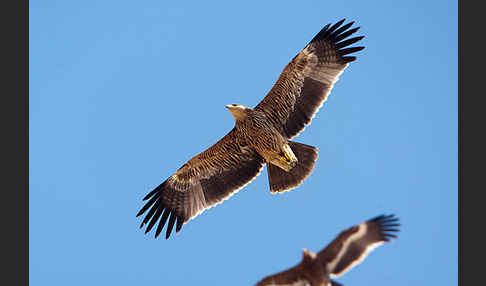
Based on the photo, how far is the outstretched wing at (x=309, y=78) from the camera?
31.6 feet

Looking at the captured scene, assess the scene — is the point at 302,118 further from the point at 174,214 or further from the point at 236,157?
the point at 174,214

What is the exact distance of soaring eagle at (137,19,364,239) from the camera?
965 cm

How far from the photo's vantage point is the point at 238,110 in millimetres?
9672

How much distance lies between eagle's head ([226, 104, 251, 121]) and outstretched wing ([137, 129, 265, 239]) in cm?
53

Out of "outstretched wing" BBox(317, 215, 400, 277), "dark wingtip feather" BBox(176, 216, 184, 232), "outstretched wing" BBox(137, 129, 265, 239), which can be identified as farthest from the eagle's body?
"outstretched wing" BBox(317, 215, 400, 277)

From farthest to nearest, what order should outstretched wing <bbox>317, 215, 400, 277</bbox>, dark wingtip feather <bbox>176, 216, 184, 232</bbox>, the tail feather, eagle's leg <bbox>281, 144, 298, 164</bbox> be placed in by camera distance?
dark wingtip feather <bbox>176, 216, 184, 232</bbox> → the tail feather → eagle's leg <bbox>281, 144, 298, 164</bbox> → outstretched wing <bbox>317, 215, 400, 277</bbox>

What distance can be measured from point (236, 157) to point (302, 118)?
150 centimetres

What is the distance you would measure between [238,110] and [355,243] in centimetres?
357

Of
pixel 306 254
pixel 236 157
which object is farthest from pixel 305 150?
pixel 306 254

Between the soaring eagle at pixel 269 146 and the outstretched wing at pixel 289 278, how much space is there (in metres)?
2.63

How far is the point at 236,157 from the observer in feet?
33.6

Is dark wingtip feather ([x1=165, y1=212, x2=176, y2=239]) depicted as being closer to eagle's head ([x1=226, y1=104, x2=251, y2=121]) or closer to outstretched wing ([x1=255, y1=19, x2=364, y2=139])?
eagle's head ([x1=226, y1=104, x2=251, y2=121])

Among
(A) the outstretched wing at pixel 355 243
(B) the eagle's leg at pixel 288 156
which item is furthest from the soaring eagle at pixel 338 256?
(B) the eagle's leg at pixel 288 156

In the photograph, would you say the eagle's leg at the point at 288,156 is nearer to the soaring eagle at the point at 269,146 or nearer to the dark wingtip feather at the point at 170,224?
the soaring eagle at the point at 269,146
